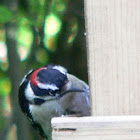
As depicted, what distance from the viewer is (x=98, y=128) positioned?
2.63ft

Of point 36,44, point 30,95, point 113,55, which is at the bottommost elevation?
point 30,95

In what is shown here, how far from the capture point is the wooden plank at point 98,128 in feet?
2.60

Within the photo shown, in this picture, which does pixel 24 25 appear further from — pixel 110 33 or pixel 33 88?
pixel 110 33

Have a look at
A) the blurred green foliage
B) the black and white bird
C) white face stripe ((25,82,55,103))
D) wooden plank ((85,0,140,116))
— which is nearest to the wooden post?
wooden plank ((85,0,140,116))

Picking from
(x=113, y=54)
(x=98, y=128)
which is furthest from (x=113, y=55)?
(x=98, y=128)

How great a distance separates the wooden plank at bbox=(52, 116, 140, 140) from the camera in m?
0.79

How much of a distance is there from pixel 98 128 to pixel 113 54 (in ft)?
0.48

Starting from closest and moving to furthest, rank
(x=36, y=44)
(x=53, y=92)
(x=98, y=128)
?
(x=98, y=128)
(x=53, y=92)
(x=36, y=44)

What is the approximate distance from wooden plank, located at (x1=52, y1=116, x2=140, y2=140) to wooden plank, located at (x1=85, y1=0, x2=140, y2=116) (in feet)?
0.17

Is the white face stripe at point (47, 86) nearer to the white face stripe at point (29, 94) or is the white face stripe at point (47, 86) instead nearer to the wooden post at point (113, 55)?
the white face stripe at point (29, 94)

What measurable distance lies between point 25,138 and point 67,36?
1.89 feet

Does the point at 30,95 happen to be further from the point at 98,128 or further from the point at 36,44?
the point at 98,128

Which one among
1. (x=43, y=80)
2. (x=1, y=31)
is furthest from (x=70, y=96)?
(x=1, y=31)

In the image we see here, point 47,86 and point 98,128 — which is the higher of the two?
point 98,128
